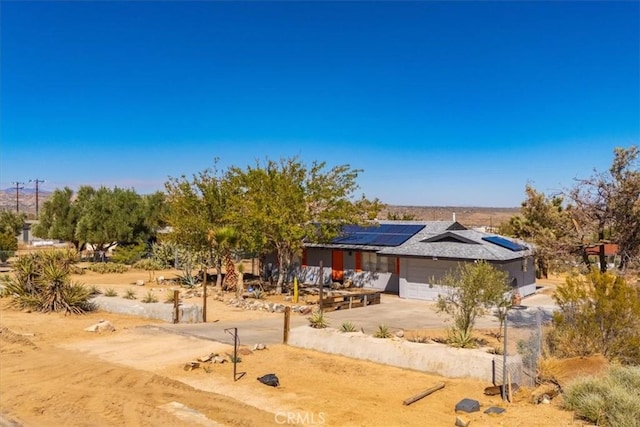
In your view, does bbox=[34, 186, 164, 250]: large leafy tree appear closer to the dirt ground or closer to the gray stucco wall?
the gray stucco wall

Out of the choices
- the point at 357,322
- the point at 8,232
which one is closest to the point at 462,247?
the point at 357,322

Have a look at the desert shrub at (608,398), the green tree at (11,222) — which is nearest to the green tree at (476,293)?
the desert shrub at (608,398)

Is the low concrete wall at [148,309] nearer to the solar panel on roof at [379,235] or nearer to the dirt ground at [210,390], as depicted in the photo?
the dirt ground at [210,390]

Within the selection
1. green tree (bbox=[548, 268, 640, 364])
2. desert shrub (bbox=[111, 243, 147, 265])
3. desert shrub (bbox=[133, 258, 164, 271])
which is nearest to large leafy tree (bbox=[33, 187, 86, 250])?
desert shrub (bbox=[111, 243, 147, 265])

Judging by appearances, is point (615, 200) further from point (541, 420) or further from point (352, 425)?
point (352, 425)

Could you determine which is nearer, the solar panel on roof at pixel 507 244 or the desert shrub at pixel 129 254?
the solar panel on roof at pixel 507 244

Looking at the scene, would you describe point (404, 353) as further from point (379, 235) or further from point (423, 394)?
point (379, 235)
